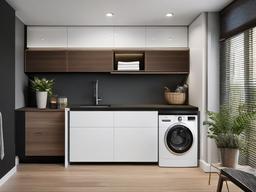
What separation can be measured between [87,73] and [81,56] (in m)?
0.42

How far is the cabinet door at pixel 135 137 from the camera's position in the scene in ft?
15.4

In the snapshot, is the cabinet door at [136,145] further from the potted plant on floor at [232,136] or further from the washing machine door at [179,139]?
the potted plant on floor at [232,136]

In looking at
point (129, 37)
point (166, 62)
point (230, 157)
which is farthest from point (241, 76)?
point (129, 37)

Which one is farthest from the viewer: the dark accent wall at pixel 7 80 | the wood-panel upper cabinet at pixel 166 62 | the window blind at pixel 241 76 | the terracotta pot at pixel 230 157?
the wood-panel upper cabinet at pixel 166 62

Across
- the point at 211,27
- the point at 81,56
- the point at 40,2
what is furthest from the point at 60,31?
the point at 211,27

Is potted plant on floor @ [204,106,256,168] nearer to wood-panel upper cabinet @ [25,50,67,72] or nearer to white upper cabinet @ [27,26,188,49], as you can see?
white upper cabinet @ [27,26,188,49]

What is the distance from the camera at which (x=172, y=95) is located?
5.14 metres

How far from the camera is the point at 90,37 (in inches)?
203

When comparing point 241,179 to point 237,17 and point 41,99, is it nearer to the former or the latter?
point 237,17

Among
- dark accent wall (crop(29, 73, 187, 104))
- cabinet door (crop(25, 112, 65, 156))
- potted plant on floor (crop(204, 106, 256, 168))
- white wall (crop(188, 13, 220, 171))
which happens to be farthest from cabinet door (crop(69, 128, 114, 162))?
potted plant on floor (crop(204, 106, 256, 168))

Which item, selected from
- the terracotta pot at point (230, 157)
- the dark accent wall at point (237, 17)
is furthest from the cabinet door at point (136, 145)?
the dark accent wall at point (237, 17)

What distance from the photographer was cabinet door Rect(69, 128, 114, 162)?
469 cm

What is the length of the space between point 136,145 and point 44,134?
4.84ft

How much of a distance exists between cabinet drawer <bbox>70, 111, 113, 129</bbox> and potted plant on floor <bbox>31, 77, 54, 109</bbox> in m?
Answer: 0.59
